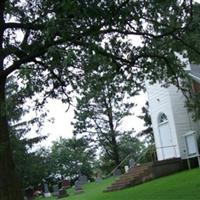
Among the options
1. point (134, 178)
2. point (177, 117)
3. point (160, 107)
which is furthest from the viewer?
point (160, 107)

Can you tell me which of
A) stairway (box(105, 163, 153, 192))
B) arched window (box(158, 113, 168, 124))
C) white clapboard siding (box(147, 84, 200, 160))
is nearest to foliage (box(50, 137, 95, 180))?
arched window (box(158, 113, 168, 124))

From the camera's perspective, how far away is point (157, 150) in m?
34.9

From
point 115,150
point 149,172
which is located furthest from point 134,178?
point 115,150

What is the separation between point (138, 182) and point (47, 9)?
18172 millimetres

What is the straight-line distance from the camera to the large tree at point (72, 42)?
11.3 metres

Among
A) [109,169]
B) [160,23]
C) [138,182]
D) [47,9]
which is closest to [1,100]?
[47,9]

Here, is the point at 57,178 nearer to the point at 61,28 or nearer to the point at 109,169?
the point at 109,169

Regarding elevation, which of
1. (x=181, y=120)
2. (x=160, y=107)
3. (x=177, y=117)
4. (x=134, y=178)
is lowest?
(x=134, y=178)

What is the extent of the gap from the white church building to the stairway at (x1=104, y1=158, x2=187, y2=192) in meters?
0.79

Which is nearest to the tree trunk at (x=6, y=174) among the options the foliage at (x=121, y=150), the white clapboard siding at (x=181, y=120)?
the white clapboard siding at (x=181, y=120)

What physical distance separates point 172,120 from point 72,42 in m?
20.2

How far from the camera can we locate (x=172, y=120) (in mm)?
32125

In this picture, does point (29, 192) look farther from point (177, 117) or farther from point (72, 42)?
point (72, 42)

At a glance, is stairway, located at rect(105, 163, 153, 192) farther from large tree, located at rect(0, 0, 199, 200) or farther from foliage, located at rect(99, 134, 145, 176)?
foliage, located at rect(99, 134, 145, 176)
